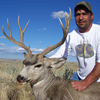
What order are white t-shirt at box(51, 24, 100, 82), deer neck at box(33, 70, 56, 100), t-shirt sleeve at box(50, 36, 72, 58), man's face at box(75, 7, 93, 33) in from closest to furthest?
1. deer neck at box(33, 70, 56, 100)
2. white t-shirt at box(51, 24, 100, 82)
3. man's face at box(75, 7, 93, 33)
4. t-shirt sleeve at box(50, 36, 72, 58)

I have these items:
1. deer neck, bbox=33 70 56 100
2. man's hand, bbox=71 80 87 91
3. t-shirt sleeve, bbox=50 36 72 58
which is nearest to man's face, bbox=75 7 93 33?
t-shirt sleeve, bbox=50 36 72 58

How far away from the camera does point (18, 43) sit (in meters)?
4.28

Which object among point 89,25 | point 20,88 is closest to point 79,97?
point 89,25

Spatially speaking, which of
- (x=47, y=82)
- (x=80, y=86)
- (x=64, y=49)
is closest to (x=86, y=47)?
(x=64, y=49)

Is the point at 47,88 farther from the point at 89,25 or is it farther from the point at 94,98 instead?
the point at 89,25

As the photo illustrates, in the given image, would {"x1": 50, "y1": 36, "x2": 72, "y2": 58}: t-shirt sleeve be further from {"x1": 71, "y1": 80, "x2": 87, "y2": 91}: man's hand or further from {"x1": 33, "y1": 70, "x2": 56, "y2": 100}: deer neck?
{"x1": 71, "y1": 80, "x2": 87, "y2": 91}: man's hand

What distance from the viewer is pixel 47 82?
3.57 metres

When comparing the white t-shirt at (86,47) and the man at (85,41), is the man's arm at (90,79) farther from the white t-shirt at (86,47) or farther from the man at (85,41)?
the white t-shirt at (86,47)

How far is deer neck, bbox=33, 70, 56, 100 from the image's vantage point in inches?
135

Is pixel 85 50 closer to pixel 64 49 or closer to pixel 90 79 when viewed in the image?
pixel 64 49

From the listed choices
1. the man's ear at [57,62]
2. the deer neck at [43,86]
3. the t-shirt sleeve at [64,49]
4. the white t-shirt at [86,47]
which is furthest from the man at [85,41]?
the deer neck at [43,86]

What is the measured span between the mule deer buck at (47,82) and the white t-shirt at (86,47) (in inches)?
21.7

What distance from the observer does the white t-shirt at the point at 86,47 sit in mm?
3745

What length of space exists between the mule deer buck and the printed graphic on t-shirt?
1.98ft
